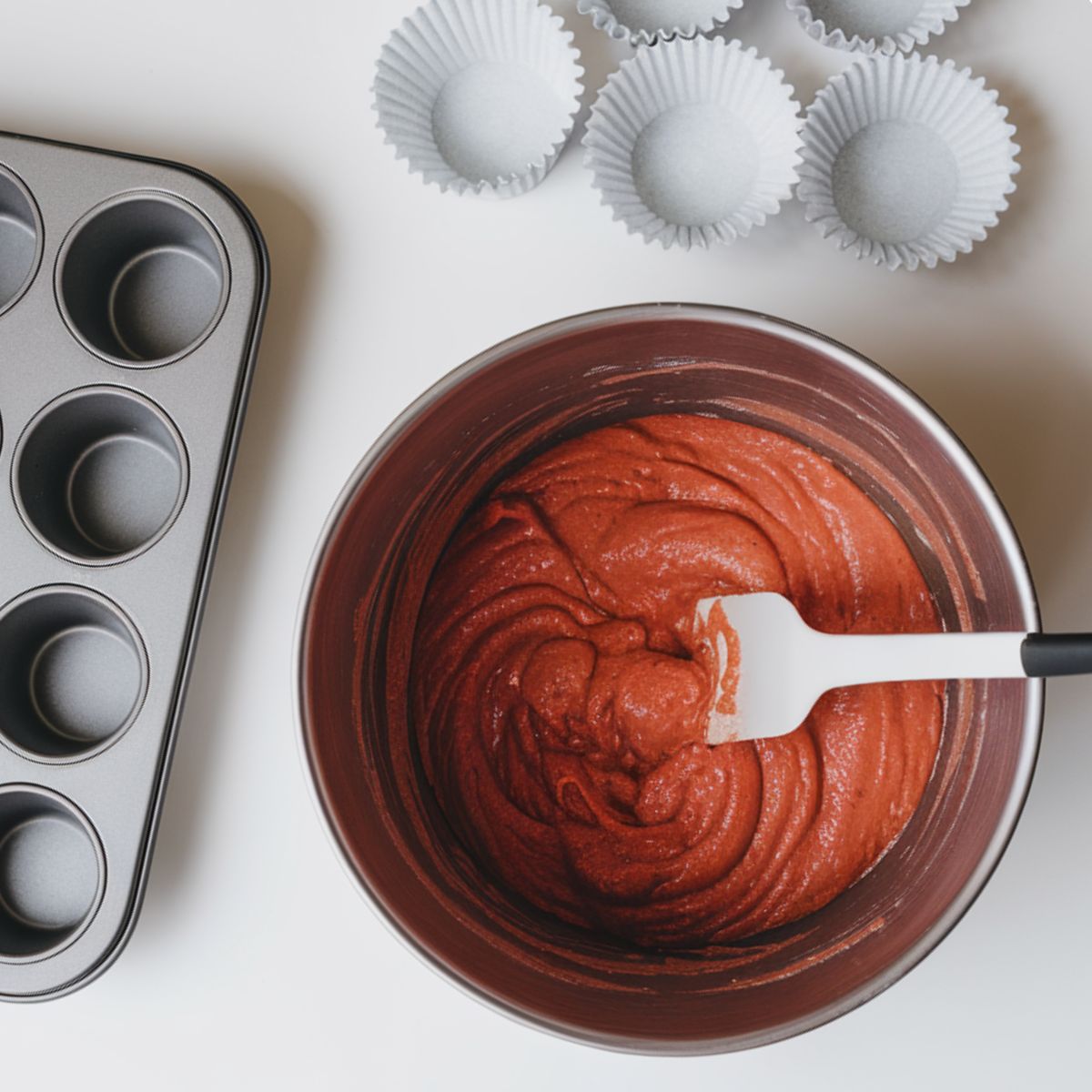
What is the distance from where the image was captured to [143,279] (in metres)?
1.53

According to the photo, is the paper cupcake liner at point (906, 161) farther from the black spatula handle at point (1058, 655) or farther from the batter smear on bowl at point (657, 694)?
the black spatula handle at point (1058, 655)

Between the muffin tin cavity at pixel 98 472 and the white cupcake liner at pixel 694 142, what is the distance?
730 millimetres

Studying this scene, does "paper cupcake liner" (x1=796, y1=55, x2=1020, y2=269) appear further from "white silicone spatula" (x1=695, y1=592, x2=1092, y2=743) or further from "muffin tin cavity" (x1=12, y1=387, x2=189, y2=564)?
"muffin tin cavity" (x1=12, y1=387, x2=189, y2=564)

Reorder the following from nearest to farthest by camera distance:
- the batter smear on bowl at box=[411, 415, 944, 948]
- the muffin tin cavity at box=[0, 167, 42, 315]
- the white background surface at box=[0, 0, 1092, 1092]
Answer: the batter smear on bowl at box=[411, 415, 944, 948] → the white background surface at box=[0, 0, 1092, 1092] → the muffin tin cavity at box=[0, 167, 42, 315]

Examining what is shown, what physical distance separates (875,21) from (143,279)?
113 cm

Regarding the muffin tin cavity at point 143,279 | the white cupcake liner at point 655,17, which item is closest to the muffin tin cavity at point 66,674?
the muffin tin cavity at point 143,279

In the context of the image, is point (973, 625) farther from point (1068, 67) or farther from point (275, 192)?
point (275, 192)

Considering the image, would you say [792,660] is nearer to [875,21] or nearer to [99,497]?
[875,21]

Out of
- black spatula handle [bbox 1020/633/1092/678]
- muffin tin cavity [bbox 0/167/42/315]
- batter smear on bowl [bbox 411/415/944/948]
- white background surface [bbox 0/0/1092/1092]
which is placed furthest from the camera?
muffin tin cavity [bbox 0/167/42/315]

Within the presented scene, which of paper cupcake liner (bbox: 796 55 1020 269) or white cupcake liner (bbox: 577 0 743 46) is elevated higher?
white cupcake liner (bbox: 577 0 743 46)

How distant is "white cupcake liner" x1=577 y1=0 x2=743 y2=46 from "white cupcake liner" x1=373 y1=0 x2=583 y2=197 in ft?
0.21

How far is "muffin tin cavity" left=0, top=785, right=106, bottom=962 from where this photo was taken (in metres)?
1.43

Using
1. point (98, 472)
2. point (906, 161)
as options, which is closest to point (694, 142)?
point (906, 161)

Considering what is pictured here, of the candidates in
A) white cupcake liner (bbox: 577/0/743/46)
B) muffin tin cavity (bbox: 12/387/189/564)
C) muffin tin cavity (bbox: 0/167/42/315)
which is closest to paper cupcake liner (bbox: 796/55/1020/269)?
white cupcake liner (bbox: 577/0/743/46)
